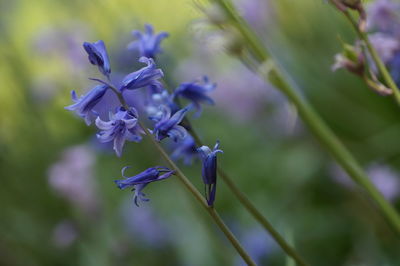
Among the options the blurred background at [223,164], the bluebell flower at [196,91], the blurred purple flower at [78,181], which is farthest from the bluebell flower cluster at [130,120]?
the blurred purple flower at [78,181]

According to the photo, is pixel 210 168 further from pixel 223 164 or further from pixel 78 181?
pixel 223 164

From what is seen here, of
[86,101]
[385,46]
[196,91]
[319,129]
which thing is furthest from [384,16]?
[86,101]

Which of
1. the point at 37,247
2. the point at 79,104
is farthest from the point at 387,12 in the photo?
the point at 37,247

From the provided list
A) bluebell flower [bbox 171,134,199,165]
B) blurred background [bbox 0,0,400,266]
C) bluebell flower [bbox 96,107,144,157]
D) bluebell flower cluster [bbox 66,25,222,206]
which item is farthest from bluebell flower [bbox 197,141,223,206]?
blurred background [bbox 0,0,400,266]

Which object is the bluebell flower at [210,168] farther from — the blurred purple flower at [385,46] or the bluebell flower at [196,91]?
the blurred purple flower at [385,46]

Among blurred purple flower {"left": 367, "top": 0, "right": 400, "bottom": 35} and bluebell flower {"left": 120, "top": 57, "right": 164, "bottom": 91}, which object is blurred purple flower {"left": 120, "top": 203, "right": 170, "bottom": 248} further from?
bluebell flower {"left": 120, "top": 57, "right": 164, "bottom": 91}

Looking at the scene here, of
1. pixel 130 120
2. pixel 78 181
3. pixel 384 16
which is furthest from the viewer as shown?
pixel 78 181

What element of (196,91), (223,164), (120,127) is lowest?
(223,164)
